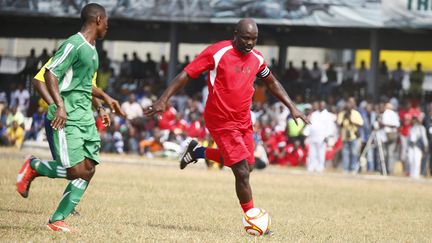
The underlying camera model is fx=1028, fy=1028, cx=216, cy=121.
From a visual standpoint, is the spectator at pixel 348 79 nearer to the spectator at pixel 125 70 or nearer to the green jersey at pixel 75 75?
the spectator at pixel 125 70

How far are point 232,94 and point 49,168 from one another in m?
1.95

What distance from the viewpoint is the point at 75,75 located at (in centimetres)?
934

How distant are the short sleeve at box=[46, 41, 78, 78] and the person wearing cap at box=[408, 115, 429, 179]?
2020 centimetres

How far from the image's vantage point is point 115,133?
104ft

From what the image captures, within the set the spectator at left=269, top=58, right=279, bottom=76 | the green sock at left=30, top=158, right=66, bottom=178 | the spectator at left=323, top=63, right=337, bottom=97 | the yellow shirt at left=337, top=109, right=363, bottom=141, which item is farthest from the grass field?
the spectator at left=269, top=58, right=279, bottom=76

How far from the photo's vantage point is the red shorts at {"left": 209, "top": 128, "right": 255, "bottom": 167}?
10133 mm

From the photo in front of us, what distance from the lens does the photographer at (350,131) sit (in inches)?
1118

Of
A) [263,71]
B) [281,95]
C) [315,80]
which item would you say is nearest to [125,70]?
[315,80]

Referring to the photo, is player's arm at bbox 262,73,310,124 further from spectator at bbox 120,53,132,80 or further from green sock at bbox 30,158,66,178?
Answer: spectator at bbox 120,53,132,80

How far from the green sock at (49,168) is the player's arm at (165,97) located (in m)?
0.93

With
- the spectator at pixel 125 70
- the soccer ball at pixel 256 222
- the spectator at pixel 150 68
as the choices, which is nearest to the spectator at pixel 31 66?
the spectator at pixel 125 70

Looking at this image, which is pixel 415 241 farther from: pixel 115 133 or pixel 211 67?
pixel 115 133

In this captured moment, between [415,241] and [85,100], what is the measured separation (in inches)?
152

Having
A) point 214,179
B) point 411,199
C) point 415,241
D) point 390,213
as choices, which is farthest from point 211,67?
point 214,179
